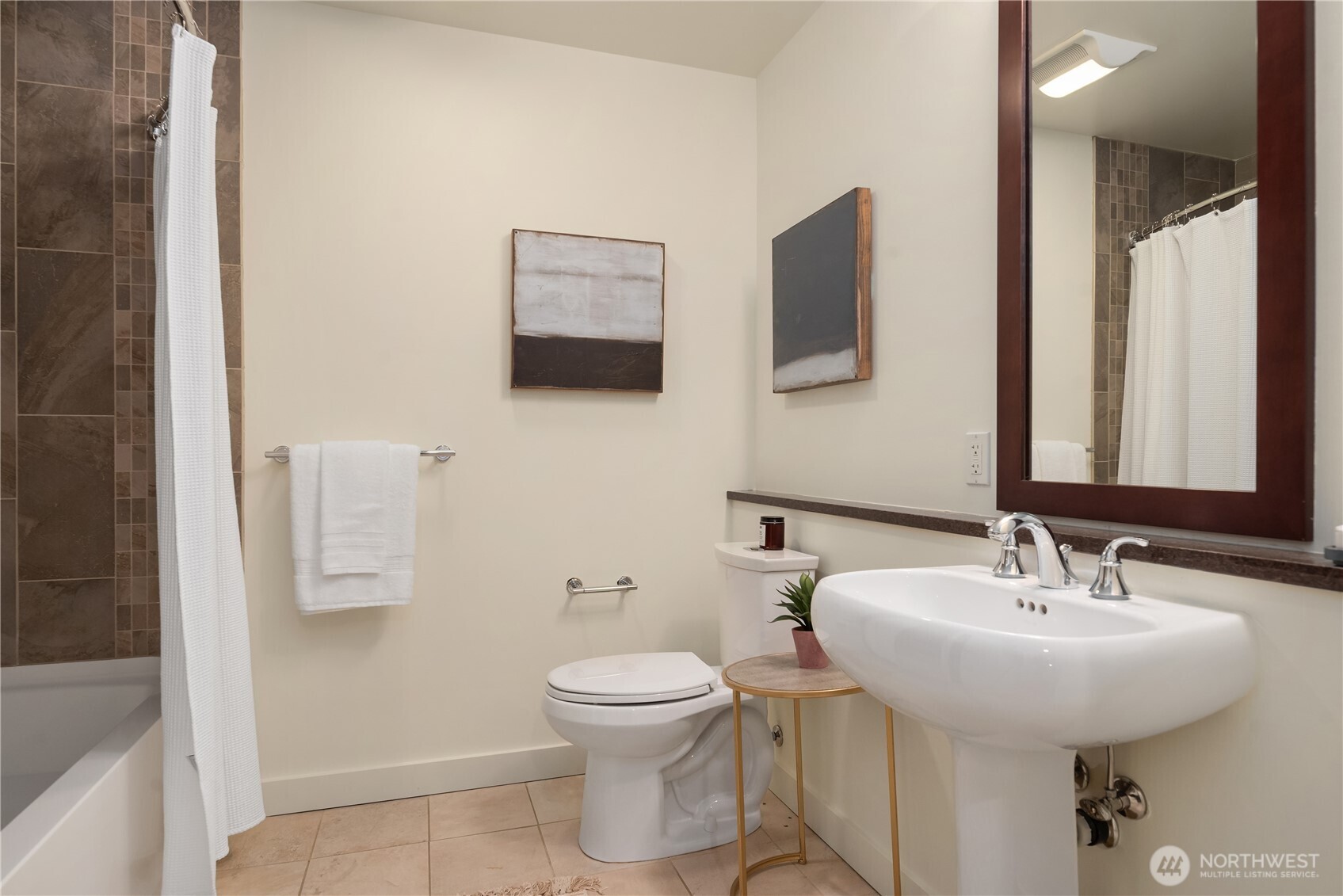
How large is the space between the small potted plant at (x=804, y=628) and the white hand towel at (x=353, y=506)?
3.75 ft

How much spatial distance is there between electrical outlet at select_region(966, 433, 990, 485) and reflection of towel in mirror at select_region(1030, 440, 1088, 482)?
0.39ft

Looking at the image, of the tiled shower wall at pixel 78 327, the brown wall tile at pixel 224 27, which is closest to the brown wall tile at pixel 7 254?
the tiled shower wall at pixel 78 327

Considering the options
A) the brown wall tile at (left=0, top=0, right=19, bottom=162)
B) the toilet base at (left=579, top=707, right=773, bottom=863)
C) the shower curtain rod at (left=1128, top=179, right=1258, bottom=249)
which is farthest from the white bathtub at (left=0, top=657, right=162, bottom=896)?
the shower curtain rod at (left=1128, top=179, right=1258, bottom=249)

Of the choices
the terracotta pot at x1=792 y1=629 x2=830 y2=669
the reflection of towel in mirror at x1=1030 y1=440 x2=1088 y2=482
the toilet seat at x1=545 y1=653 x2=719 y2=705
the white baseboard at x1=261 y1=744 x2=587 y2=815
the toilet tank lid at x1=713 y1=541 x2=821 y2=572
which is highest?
the reflection of towel in mirror at x1=1030 y1=440 x2=1088 y2=482

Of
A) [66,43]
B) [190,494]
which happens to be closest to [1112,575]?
[190,494]

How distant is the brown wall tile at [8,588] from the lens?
1.93m

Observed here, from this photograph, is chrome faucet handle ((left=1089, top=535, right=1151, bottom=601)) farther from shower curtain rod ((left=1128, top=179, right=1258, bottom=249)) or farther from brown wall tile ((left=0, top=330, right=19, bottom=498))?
brown wall tile ((left=0, top=330, right=19, bottom=498))

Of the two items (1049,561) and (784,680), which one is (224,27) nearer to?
(784,680)

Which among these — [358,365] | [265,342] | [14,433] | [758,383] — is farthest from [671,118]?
[14,433]

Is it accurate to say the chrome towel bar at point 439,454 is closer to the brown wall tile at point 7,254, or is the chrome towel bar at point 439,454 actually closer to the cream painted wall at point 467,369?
the cream painted wall at point 467,369

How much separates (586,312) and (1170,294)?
5.35 feet

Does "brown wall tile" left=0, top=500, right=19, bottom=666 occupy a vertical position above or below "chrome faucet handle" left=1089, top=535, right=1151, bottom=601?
below

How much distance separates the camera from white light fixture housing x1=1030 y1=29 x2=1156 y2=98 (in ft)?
4.21

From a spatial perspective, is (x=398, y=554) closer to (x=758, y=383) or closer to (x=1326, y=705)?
(x=758, y=383)
